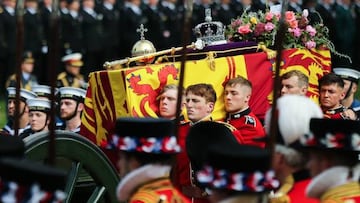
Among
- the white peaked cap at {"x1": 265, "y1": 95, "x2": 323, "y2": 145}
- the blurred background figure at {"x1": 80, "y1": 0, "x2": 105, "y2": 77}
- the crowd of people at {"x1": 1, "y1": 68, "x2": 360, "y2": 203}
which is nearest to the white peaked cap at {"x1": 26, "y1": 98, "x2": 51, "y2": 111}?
the crowd of people at {"x1": 1, "y1": 68, "x2": 360, "y2": 203}

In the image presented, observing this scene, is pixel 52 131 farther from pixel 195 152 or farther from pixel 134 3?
pixel 134 3

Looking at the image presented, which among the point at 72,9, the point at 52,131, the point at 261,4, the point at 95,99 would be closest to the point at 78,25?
the point at 72,9

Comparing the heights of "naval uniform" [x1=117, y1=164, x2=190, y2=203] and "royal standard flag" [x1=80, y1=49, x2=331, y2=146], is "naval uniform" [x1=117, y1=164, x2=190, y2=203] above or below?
below

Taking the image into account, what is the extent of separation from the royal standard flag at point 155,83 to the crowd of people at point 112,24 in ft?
31.3

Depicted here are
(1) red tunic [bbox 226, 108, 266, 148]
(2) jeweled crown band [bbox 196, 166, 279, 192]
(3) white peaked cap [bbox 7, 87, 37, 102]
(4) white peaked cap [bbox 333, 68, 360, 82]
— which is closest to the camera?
(2) jeweled crown band [bbox 196, 166, 279, 192]

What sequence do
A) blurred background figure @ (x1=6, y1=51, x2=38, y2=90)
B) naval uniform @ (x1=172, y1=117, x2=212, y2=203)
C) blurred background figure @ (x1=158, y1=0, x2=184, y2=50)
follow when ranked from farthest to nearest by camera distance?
blurred background figure @ (x1=158, y1=0, x2=184, y2=50) → blurred background figure @ (x1=6, y1=51, x2=38, y2=90) → naval uniform @ (x1=172, y1=117, x2=212, y2=203)

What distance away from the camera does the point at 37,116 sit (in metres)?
8.56

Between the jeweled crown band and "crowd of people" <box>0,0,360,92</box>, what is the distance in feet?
41.5

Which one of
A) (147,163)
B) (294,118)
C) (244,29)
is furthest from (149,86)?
(294,118)

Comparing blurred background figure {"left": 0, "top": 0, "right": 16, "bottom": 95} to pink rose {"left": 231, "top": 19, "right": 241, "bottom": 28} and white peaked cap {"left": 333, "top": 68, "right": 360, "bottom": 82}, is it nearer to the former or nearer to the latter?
white peaked cap {"left": 333, "top": 68, "right": 360, "bottom": 82}

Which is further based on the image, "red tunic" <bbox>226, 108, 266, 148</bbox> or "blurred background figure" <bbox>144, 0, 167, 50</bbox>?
"blurred background figure" <bbox>144, 0, 167, 50</bbox>

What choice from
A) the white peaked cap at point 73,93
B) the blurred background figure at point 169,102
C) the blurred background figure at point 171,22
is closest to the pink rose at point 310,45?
the blurred background figure at point 169,102

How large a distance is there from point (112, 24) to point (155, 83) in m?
11.7

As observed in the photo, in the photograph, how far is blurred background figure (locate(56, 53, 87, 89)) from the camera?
42.7ft
